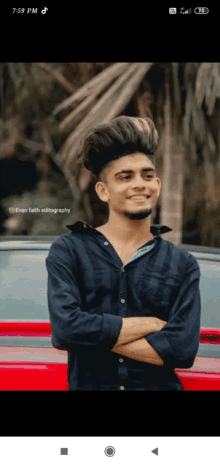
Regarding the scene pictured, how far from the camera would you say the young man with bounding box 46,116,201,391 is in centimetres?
185

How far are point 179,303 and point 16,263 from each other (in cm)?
80

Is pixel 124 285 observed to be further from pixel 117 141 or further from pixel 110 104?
pixel 110 104

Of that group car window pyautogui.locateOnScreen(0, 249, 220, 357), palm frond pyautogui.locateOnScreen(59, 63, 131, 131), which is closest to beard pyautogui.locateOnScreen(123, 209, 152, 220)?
car window pyautogui.locateOnScreen(0, 249, 220, 357)

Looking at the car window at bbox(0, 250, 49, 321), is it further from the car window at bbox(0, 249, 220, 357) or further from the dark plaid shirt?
the dark plaid shirt

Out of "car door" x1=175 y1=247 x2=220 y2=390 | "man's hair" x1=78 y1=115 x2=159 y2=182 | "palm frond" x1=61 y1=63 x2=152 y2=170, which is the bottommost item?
"car door" x1=175 y1=247 x2=220 y2=390

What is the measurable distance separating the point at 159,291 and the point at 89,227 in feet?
1.29

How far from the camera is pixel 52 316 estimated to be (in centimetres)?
189

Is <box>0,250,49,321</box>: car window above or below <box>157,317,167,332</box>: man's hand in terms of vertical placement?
above

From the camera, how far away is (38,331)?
6.61ft

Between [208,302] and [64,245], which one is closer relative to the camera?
[64,245]

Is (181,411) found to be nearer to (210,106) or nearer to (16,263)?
(16,263)
